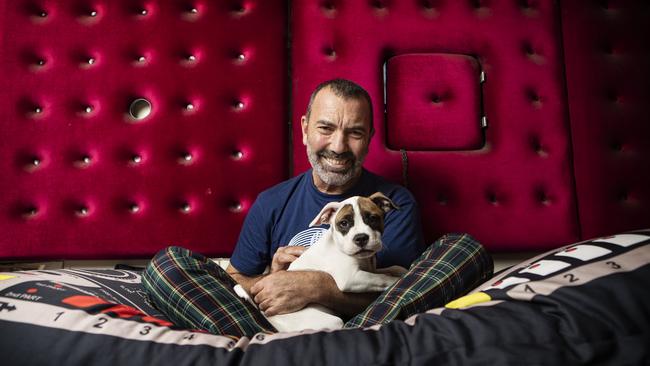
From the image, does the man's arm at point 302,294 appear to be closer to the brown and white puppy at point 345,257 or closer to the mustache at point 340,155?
the brown and white puppy at point 345,257

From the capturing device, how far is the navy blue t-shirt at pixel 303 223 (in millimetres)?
1164

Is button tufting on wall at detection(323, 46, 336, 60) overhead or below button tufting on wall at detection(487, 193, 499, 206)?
overhead

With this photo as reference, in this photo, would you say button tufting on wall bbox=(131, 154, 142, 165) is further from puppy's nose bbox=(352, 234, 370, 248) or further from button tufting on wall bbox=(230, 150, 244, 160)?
puppy's nose bbox=(352, 234, 370, 248)

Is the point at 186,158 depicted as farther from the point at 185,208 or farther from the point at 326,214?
the point at 326,214

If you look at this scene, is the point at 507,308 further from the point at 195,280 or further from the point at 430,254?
the point at 195,280

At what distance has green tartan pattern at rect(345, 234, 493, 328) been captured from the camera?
82 cm

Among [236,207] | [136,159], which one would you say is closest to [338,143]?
[236,207]

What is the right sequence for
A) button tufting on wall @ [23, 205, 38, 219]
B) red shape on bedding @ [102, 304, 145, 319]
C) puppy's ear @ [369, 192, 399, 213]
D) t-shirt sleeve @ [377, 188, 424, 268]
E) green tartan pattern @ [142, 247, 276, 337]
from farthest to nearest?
1. button tufting on wall @ [23, 205, 38, 219]
2. t-shirt sleeve @ [377, 188, 424, 268]
3. puppy's ear @ [369, 192, 399, 213]
4. green tartan pattern @ [142, 247, 276, 337]
5. red shape on bedding @ [102, 304, 145, 319]

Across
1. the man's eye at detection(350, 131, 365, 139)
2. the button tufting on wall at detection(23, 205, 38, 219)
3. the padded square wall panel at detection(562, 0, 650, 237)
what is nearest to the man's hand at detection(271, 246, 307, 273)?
the man's eye at detection(350, 131, 365, 139)

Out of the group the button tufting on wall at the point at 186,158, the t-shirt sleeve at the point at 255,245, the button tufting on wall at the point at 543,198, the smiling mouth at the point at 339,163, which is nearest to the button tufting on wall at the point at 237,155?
the button tufting on wall at the point at 186,158

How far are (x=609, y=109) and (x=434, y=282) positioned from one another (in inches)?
51.7

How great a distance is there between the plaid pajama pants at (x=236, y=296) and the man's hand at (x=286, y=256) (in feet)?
0.66

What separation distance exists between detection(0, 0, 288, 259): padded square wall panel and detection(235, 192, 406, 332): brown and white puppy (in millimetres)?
576

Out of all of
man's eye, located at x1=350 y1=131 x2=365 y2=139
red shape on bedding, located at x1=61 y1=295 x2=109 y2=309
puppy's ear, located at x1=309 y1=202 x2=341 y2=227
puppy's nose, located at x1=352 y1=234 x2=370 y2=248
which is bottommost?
red shape on bedding, located at x1=61 y1=295 x2=109 y2=309
